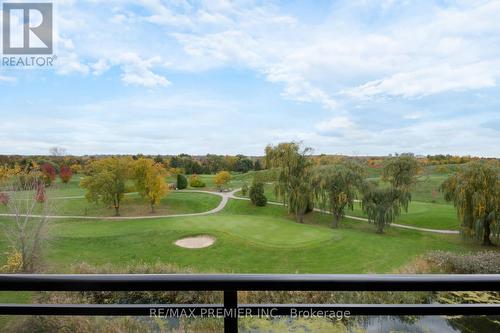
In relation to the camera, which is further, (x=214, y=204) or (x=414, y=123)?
(x=214, y=204)

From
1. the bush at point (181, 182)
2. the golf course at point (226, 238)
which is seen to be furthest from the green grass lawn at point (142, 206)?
the bush at point (181, 182)

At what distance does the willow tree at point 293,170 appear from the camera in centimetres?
925

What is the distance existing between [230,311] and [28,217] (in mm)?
6697

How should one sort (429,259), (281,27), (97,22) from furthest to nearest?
(429,259) → (281,27) → (97,22)

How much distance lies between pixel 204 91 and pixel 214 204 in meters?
6.20

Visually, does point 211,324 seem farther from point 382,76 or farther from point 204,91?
point 382,76

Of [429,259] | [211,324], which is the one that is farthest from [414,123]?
[211,324]

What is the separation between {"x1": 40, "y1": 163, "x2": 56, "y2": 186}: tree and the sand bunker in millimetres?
3381

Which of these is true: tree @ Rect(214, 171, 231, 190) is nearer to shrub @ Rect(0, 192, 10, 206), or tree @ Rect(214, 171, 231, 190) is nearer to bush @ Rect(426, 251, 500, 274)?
shrub @ Rect(0, 192, 10, 206)

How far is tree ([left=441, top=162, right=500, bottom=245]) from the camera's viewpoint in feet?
21.7

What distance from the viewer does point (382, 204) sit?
845 cm

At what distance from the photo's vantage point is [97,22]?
292 cm

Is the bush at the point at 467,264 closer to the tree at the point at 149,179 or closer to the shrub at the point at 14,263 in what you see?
the tree at the point at 149,179

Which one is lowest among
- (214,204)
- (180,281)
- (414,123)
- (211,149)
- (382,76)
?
(214,204)
